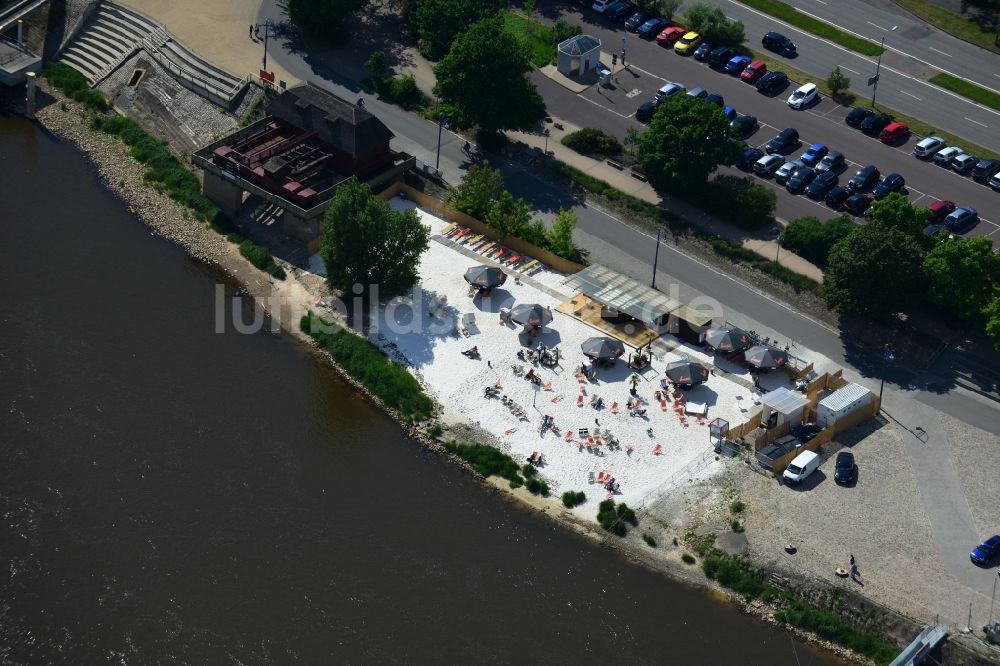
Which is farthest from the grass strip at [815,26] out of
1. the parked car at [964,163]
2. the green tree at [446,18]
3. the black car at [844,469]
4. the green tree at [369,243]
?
the black car at [844,469]

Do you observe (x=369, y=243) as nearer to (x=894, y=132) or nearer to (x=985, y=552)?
(x=894, y=132)

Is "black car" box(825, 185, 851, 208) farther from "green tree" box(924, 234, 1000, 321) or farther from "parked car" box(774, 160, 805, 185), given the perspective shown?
"green tree" box(924, 234, 1000, 321)

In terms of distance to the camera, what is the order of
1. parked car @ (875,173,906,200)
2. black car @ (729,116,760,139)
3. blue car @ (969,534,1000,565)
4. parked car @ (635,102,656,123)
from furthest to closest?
parked car @ (635,102,656,123) < black car @ (729,116,760,139) < parked car @ (875,173,906,200) < blue car @ (969,534,1000,565)

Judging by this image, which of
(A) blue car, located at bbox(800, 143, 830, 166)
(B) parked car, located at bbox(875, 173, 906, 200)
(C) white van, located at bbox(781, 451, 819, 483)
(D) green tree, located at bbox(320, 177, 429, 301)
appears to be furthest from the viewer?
(A) blue car, located at bbox(800, 143, 830, 166)

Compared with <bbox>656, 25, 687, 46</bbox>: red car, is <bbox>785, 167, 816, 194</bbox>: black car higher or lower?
lower

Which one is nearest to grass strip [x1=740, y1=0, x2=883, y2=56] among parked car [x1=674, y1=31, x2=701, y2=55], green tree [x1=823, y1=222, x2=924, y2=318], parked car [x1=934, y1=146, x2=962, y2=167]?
parked car [x1=674, y1=31, x2=701, y2=55]

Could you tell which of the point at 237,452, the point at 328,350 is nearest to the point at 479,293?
the point at 328,350
